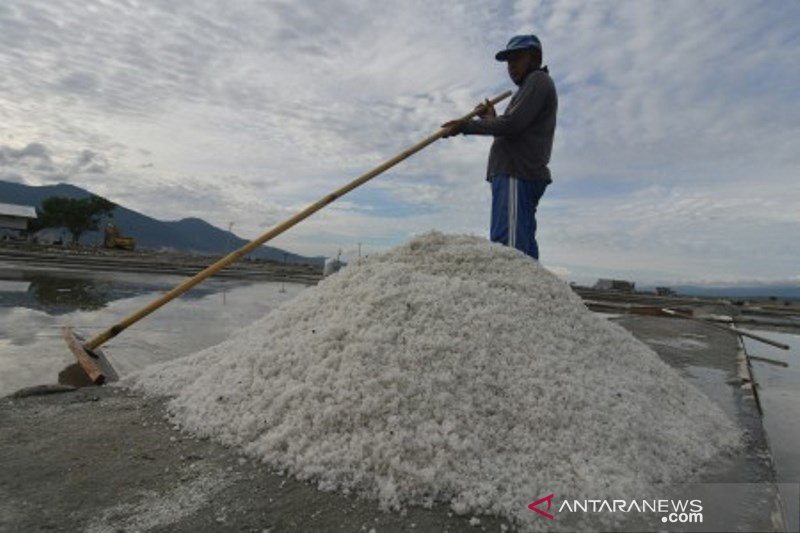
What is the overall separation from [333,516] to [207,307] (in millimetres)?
4390

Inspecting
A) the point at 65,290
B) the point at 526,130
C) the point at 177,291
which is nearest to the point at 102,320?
the point at 177,291

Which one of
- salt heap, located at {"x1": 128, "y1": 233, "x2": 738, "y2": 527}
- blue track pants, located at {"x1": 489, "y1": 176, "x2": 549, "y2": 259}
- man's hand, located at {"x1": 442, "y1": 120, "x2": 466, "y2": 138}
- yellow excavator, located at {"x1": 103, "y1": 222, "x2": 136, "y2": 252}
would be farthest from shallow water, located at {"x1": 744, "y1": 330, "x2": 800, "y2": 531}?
yellow excavator, located at {"x1": 103, "y1": 222, "x2": 136, "y2": 252}

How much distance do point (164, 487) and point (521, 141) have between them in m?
2.83

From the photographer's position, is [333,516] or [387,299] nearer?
[333,516]

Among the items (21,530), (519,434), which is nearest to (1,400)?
(21,530)

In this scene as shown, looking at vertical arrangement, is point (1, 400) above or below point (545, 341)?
below

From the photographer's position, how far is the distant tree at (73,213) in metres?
41.0

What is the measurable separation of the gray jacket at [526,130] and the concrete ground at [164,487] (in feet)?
6.38

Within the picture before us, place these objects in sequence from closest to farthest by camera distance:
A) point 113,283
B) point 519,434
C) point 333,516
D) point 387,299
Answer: point 333,516 → point 519,434 → point 387,299 → point 113,283

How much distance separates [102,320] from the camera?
160 inches

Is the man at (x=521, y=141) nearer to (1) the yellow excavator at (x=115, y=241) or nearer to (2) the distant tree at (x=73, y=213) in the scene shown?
(1) the yellow excavator at (x=115, y=241)

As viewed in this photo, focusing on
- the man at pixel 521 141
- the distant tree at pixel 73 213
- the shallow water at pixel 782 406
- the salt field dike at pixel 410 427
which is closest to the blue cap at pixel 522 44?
the man at pixel 521 141

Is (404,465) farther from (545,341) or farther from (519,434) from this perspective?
(545,341)

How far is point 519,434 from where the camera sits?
159 cm
